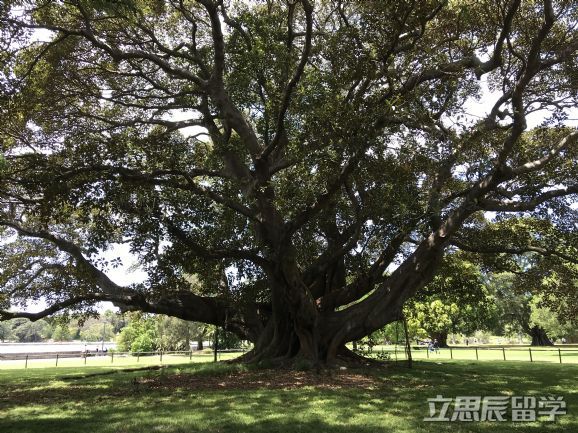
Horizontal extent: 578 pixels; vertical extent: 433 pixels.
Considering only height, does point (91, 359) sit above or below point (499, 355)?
above

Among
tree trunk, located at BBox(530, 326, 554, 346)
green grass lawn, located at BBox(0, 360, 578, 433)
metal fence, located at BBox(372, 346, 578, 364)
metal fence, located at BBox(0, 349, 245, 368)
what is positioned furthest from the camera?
tree trunk, located at BBox(530, 326, 554, 346)

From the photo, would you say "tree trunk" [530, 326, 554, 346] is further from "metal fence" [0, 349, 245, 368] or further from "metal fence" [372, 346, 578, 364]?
"metal fence" [0, 349, 245, 368]

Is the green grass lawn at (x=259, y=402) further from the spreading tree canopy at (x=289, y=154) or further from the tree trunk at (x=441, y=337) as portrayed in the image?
the tree trunk at (x=441, y=337)

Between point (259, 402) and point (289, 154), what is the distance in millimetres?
5963

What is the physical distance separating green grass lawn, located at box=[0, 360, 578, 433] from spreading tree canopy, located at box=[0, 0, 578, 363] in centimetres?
274

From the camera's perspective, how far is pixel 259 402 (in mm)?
7875

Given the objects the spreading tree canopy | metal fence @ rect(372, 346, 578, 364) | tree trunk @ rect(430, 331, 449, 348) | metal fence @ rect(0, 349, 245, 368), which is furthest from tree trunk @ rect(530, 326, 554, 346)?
the spreading tree canopy

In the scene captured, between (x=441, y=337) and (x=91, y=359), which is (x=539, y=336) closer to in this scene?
(x=441, y=337)

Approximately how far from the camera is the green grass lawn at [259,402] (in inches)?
235

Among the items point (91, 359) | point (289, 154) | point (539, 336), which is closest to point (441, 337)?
point (539, 336)

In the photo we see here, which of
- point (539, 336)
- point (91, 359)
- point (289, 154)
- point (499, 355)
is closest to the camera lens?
point (289, 154)

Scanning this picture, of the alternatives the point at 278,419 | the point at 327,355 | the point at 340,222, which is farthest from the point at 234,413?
the point at 340,222

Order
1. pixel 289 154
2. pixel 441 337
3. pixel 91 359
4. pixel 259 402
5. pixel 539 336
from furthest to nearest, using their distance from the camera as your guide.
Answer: pixel 539 336, pixel 441 337, pixel 91 359, pixel 289 154, pixel 259 402

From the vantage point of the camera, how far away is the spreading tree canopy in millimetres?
10023
